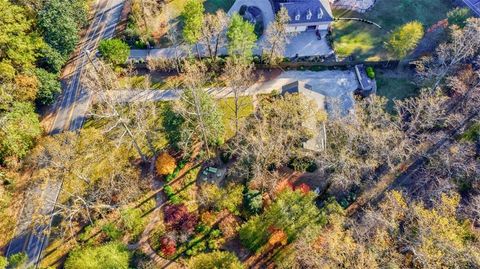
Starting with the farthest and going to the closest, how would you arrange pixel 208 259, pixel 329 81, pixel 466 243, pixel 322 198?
1. pixel 329 81
2. pixel 322 198
3. pixel 208 259
4. pixel 466 243

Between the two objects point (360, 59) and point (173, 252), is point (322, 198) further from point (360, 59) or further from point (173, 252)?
point (360, 59)

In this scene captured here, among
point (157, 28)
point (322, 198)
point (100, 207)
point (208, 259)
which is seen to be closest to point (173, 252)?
point (208, 259)

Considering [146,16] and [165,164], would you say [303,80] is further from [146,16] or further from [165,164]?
[146,16]

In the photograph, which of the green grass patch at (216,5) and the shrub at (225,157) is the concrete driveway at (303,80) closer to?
the shrub at (225,157)

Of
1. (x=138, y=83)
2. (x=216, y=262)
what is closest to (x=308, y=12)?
(x=138, y=83)


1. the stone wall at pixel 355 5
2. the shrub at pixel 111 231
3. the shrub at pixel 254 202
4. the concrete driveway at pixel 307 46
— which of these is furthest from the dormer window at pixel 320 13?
the shrub at pixel 111 231

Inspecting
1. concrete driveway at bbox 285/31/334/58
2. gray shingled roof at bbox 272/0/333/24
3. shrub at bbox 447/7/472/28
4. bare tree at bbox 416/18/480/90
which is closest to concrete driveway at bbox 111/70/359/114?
concrete driveway at bbox 285/31/334/58

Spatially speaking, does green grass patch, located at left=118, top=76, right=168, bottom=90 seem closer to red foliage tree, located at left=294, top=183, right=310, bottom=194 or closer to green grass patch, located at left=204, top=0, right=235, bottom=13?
green grass patch, located at left=204, top=0, right=235, bottom=13
